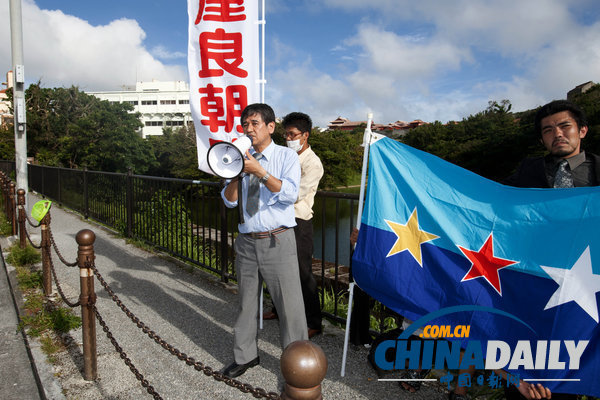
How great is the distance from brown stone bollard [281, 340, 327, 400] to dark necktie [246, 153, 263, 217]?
5.32 feet

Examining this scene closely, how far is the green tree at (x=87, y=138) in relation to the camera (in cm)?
4047

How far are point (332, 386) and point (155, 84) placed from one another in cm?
10685

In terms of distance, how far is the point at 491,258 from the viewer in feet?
7.97

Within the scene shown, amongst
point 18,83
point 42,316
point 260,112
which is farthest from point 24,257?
point 260,112

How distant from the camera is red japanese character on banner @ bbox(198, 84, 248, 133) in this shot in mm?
4176

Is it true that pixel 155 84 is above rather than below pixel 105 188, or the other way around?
above

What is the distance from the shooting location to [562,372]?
2.08m

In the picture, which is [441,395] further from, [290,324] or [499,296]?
[290,324]

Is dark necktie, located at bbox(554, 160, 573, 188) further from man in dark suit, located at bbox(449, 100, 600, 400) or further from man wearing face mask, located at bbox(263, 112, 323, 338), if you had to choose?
man wearing face mask, located at bbox(263, 112, 323, 338)

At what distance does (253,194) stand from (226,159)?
40 cm

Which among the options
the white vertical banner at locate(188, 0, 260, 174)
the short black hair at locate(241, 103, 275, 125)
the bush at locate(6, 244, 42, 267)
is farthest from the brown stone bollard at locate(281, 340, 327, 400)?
the bush at locate(6, 244, 42, 267)

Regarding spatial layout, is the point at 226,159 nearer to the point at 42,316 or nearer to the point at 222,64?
the point at 222,64

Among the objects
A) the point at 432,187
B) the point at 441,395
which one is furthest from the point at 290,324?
the point at 432,187

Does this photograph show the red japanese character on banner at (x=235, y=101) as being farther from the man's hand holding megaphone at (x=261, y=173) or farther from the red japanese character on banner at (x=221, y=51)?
the man's hand holding megaphone at (x=261, y=173)
